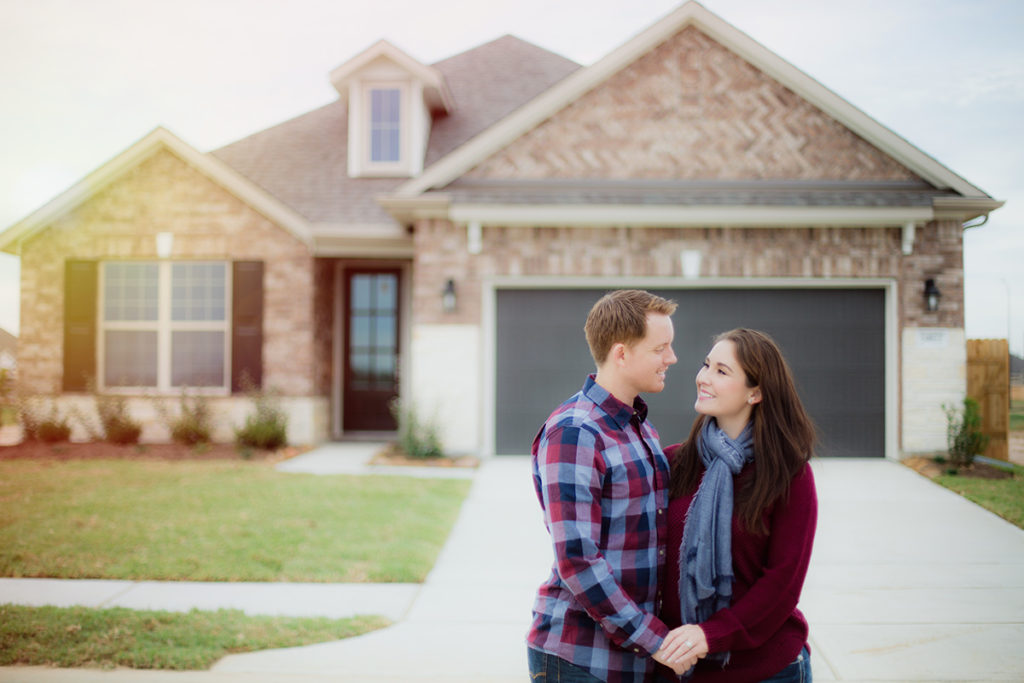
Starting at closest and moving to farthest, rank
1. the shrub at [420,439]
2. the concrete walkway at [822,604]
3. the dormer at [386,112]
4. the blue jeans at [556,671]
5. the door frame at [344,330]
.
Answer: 1. the blue jeans at [556,671]
2. the concrete walkway at [822,604]
3. the shrub at [420,439]
4. the dormer at [386,112]
5. the door frame at [344,330]

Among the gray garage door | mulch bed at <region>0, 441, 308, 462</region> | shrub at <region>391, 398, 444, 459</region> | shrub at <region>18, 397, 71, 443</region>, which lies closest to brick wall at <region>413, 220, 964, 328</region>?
the gray garage door

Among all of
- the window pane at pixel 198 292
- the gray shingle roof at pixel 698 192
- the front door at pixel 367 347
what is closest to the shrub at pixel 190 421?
the window pane at pixel 198 292

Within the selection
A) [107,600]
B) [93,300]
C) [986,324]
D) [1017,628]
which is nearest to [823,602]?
[1017,628]

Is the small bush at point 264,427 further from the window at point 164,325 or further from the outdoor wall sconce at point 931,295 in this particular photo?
the outdoor wall sconce at point 931,295

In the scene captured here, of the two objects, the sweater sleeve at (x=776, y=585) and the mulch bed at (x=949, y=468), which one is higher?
the sweater sleeve at (x=776, y=585)

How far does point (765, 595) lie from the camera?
186 cm

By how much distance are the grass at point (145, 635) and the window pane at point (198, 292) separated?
6773 millimetres

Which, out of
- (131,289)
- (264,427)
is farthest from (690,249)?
(131,289)

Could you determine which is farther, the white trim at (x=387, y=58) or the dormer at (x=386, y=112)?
the dormer at (x=386, y=112)

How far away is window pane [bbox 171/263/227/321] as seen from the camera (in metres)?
10.3

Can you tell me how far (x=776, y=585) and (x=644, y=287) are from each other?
7557 mm

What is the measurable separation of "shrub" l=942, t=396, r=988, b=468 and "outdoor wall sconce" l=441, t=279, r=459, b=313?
621 cm

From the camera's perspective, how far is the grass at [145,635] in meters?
3.42

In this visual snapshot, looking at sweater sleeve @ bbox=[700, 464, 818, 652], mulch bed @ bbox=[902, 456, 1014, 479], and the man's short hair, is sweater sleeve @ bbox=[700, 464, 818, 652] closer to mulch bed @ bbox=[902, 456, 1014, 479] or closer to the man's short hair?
the man's short hair
